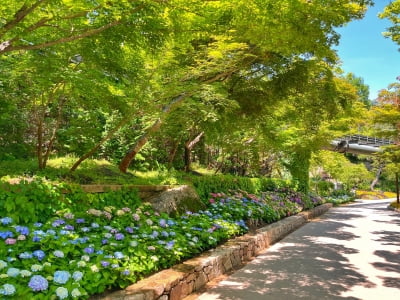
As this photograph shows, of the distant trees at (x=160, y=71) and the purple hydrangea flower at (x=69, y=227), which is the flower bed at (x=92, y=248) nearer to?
the purple hydrangea flower at (x=69, y=227)

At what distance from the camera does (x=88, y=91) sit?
5.35 metres

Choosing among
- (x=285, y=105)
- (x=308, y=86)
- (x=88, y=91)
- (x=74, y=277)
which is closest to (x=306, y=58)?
(x=308, y=86)

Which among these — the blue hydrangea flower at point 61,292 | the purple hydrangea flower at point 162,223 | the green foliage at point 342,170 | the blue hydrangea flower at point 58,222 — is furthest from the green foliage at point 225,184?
the green foliage at point 342,170

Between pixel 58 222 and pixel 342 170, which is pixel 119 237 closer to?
pixel 58 222

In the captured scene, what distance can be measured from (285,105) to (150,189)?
313 inches

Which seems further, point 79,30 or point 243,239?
point 243,239

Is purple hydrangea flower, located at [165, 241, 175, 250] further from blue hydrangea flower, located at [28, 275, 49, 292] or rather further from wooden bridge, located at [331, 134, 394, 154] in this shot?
wooden bridge, located at [331, 134, 394, 154]

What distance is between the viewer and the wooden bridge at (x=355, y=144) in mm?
23500

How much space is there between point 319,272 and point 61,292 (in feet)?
12.9

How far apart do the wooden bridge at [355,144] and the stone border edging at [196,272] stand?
16326 millimetres

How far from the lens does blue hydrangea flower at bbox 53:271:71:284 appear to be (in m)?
2.91

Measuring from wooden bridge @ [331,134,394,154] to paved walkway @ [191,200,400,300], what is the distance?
1434 cm

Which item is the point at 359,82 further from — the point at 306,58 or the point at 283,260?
the point at 283,260

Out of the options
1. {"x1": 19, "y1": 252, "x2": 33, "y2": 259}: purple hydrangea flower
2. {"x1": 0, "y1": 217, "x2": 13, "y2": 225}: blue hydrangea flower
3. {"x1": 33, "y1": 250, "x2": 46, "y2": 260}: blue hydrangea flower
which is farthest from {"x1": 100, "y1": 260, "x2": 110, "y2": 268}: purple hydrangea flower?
{"x1": 0, "y1": 217, "x2": 13, "y2": 225}: blue hydrangea flower
